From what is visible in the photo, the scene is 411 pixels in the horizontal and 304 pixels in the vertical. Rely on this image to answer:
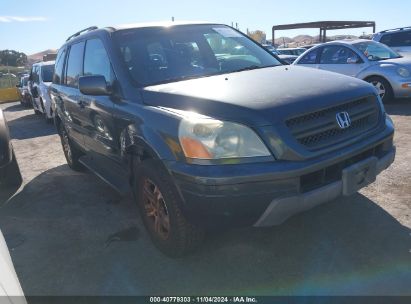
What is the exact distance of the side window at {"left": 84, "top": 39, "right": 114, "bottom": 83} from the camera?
144 inches

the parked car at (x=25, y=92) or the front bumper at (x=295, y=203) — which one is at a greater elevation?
the front bumper at (x=295, y=203)

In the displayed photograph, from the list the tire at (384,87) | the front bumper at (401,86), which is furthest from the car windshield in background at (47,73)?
the front bumper at (401,86)

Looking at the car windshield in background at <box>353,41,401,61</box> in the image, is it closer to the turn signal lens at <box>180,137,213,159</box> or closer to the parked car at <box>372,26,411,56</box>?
the parked car at <box>372,26,411,56</box>

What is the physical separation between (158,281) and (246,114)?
1.39m

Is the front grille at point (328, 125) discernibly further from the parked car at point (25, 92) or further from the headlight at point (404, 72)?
the parked car at point (25, 92)

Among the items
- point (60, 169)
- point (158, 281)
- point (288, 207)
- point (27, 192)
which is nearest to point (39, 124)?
point (60, 169)

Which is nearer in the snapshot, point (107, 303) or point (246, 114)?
point (246, 114)

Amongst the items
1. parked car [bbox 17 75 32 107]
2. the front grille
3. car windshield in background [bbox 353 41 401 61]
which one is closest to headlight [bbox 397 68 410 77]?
car windshield in background [bbox 353 41 401 61]

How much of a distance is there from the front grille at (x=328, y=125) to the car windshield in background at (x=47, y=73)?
30.3 ft

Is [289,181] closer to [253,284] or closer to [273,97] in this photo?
[273,97]

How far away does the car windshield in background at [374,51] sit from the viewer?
352 inches

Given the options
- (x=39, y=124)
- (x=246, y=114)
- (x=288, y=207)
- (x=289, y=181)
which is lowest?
(x=39, y=124)

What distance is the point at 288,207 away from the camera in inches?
98.3

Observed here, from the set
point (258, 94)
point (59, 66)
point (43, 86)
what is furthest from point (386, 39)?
point (258, 94)
